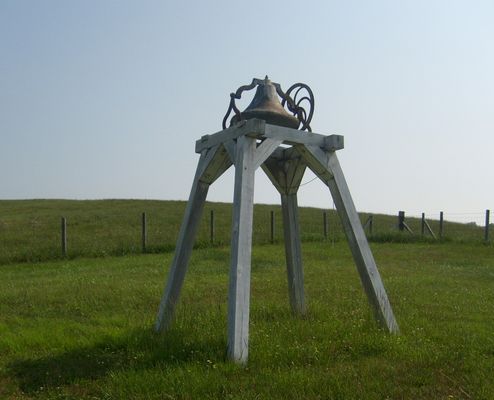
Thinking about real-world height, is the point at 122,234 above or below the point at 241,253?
below

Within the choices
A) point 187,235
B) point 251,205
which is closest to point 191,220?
point 187,235

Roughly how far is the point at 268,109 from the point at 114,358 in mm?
2948

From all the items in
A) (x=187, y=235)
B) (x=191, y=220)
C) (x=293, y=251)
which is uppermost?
(x=191, y=220)

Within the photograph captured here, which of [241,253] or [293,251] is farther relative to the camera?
[293,251]

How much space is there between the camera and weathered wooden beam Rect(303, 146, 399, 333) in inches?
215

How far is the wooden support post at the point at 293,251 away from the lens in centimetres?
647

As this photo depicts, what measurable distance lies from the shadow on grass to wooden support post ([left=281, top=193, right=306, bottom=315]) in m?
1.69

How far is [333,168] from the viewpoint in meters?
5.64

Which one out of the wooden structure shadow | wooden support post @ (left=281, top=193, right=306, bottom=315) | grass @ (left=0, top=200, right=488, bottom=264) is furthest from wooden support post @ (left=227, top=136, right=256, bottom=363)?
grass @ (left=0, top=200, right=488, bottom=264)

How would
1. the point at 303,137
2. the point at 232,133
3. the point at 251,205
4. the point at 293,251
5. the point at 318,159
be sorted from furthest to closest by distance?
the point at 293,251, the point at 318,159, the point at 303,137, the point at 232,133, the point at 251,205

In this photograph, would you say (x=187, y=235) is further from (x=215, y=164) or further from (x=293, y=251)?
(x=293, y=251)

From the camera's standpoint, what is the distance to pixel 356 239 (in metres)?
5.57

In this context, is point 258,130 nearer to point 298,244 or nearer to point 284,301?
point 298,244

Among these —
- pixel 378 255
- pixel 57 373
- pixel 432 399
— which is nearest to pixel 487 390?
pixel 432 399
